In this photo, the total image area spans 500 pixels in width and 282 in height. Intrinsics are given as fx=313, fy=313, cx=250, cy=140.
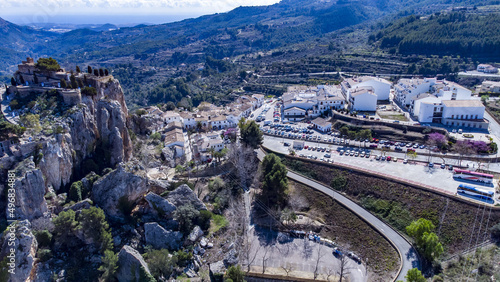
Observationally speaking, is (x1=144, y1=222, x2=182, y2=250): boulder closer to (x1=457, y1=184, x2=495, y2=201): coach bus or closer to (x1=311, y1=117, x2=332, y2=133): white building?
(x1=457, y1=184, x2=495, y2=201): coach bus

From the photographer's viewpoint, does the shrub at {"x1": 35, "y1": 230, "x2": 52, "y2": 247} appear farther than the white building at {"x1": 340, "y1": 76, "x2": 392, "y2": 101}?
No

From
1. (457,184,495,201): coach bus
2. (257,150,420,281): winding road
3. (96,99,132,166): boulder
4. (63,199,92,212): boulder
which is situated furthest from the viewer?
(96,99,132,166): boulder

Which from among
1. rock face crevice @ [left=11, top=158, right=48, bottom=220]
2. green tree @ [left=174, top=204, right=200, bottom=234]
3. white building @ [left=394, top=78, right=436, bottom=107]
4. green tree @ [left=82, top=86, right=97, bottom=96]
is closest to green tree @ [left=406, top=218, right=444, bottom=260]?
green tree @ [left=174, top=204, right=200, bottom=234]

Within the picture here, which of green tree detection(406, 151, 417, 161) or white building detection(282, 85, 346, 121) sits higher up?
white building detection(282, 85, 346, 121)

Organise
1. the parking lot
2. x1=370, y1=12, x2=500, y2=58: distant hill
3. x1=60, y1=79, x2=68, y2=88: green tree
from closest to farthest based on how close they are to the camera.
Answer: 1. the parking lot
2. x1=60, y1=79, x2=68, y2=88: green tree
3. x1=370, y1=12, x2=500, y2=58: distant hill

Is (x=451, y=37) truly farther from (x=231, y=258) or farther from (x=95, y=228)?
(x=95, y=228)

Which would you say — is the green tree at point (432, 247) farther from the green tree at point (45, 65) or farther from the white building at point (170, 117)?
the green tree at point (45, 65)

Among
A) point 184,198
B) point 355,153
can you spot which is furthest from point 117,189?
point 355,153
